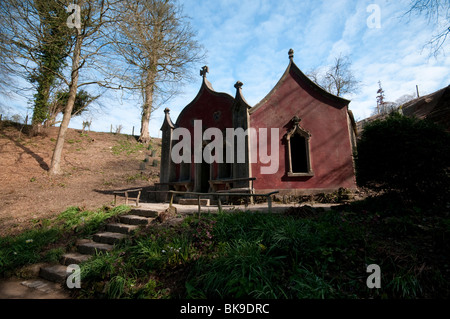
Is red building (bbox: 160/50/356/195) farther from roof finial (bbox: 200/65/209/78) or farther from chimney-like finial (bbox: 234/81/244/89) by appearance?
roof finial (bbox: 200/65/209/78)

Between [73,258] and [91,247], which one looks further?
[91,247]

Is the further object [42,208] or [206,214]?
[42,208]

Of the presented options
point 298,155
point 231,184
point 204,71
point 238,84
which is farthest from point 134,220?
point 204,71

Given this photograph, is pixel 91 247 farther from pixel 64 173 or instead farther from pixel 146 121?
pixel 146 121

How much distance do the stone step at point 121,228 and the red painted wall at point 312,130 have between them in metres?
5.45

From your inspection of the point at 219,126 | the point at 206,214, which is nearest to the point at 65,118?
the point at 219,126

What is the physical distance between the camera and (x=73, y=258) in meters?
5.19

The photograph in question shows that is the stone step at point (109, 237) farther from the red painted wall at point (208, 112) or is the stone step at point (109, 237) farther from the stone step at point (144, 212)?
the red painted wall at point (208, 112)

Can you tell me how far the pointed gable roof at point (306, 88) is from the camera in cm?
1039

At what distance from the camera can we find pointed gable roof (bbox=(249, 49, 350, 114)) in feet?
34.1

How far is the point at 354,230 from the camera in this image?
4.13 metres

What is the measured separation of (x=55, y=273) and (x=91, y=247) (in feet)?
2.82

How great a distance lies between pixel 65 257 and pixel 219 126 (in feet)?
26.8
